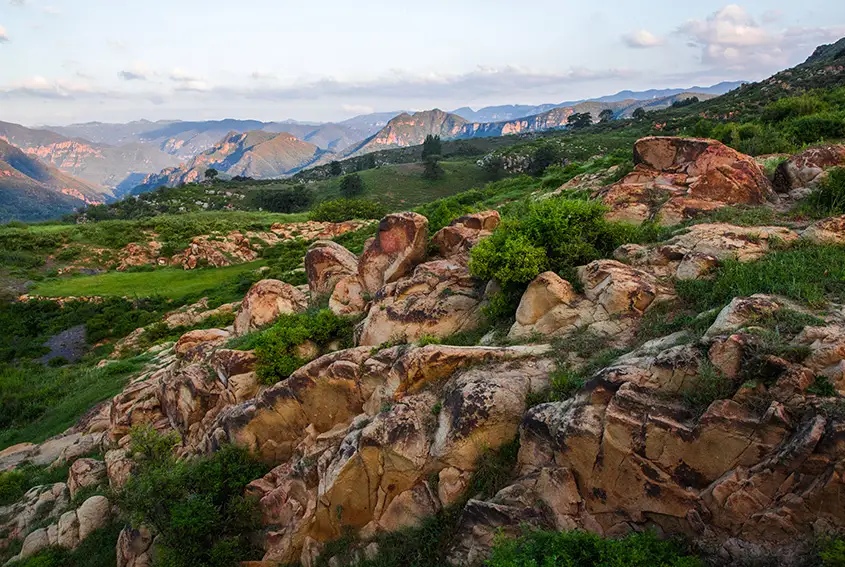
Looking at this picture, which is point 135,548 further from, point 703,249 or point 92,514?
point 703,249

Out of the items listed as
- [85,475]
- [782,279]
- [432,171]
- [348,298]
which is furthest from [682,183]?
[432,171]

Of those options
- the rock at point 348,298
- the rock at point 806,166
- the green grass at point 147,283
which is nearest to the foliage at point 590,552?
the rock at point 348,298

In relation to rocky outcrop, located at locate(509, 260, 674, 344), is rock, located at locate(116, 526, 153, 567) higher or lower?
lower

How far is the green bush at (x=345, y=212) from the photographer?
220ft

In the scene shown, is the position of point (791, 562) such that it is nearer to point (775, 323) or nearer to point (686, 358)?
point (686, 358)

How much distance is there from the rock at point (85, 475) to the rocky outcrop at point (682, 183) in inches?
802

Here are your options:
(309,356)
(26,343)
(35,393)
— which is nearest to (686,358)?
(309,356)

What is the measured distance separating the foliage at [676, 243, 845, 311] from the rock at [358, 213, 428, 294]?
10.0m

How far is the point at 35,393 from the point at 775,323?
3634 centimetres

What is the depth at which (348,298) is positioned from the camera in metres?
18.8

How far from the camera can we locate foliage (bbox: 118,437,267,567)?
11.5 m

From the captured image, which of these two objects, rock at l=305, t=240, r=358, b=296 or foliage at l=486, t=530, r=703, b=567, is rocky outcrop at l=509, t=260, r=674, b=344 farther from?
rock at l=305, t=240, r=358, b=296

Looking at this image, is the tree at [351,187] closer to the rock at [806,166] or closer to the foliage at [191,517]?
the rock at [806,166]

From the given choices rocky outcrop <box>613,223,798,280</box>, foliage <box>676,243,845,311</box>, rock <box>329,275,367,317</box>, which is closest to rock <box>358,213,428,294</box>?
rock <box>329,275,367,317</box>
